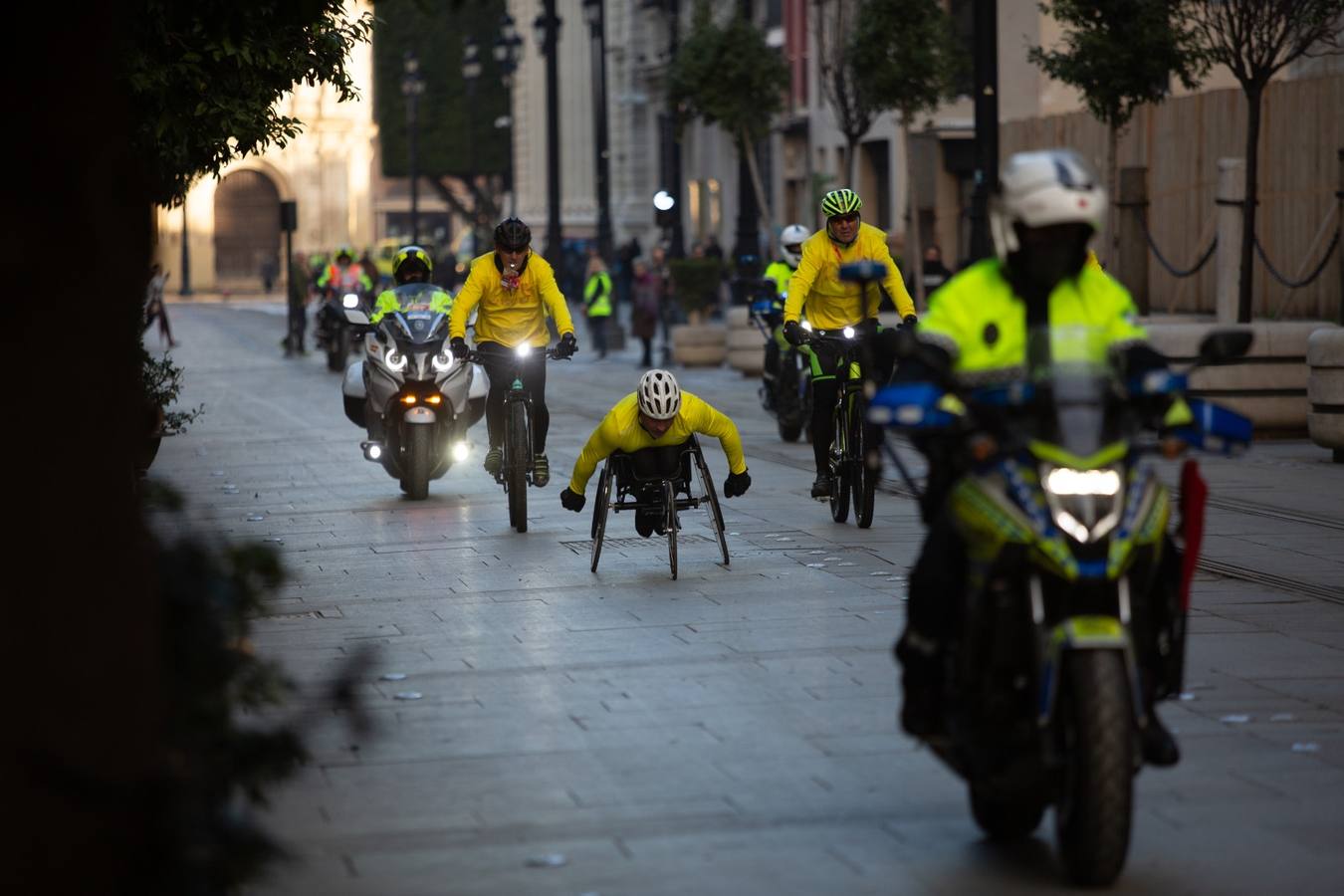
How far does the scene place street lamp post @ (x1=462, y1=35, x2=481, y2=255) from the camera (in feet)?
185

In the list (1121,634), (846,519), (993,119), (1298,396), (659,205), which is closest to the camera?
(1121,634)

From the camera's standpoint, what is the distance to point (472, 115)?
77500mm

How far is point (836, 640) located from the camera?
29.5 ft

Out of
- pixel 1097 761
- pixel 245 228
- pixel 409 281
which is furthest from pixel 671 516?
pixel 245 228

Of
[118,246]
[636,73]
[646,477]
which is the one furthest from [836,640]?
[636,73]

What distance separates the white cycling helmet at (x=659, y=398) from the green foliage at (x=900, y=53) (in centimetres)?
1943

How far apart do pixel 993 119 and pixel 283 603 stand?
34.0ft

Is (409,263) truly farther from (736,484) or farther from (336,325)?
(336,325)

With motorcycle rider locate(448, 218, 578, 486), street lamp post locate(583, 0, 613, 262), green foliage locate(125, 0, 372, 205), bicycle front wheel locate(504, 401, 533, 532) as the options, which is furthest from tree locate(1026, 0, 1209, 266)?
street lamp post locate(583, 0, 613, 262)

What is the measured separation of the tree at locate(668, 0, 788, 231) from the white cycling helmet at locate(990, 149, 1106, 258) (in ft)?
94.1

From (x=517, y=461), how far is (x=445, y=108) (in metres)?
69.5

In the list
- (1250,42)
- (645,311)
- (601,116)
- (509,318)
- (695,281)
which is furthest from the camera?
(601,116)

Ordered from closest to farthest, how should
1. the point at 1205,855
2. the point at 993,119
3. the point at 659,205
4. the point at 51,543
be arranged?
the point at 51,543, the point at 1205,855, the point at 993,119, the point at 659,205

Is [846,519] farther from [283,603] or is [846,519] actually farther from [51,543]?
[51,543]
